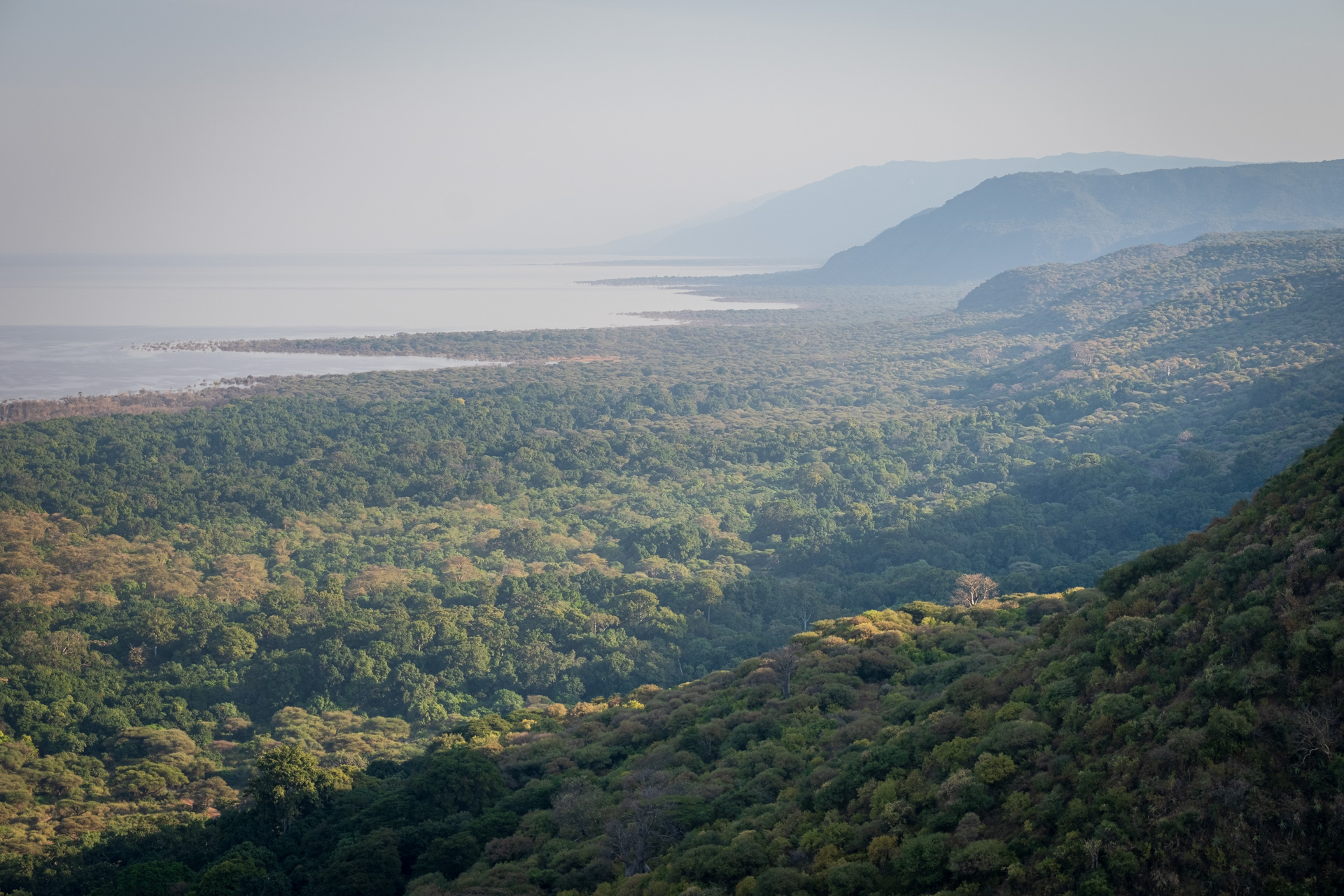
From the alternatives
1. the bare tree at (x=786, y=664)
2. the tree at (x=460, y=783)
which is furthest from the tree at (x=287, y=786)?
the bare tree at (x=786, y=664)

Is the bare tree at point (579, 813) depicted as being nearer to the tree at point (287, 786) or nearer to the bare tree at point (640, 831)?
the bare tree at point (640, 831)

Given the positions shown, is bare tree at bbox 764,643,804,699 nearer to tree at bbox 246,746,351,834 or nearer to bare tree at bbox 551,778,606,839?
bare tree at bbox 551,778,606,839

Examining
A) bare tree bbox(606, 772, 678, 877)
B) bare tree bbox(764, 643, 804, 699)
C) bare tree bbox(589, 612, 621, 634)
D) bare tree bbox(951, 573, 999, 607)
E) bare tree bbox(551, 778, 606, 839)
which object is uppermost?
bare tree bbox(764, 643, 804, 699)

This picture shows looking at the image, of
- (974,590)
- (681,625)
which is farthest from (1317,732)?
(681,625)

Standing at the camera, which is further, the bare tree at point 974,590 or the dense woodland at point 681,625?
the bare tree at point 974,590

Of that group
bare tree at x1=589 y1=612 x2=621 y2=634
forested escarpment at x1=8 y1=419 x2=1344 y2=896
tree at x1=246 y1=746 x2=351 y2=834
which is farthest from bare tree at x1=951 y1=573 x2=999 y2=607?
tree at x1=246 y1=746 x2=351 y2=834

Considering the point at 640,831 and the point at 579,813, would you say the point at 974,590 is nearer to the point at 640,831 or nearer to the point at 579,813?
the point at 579,813
